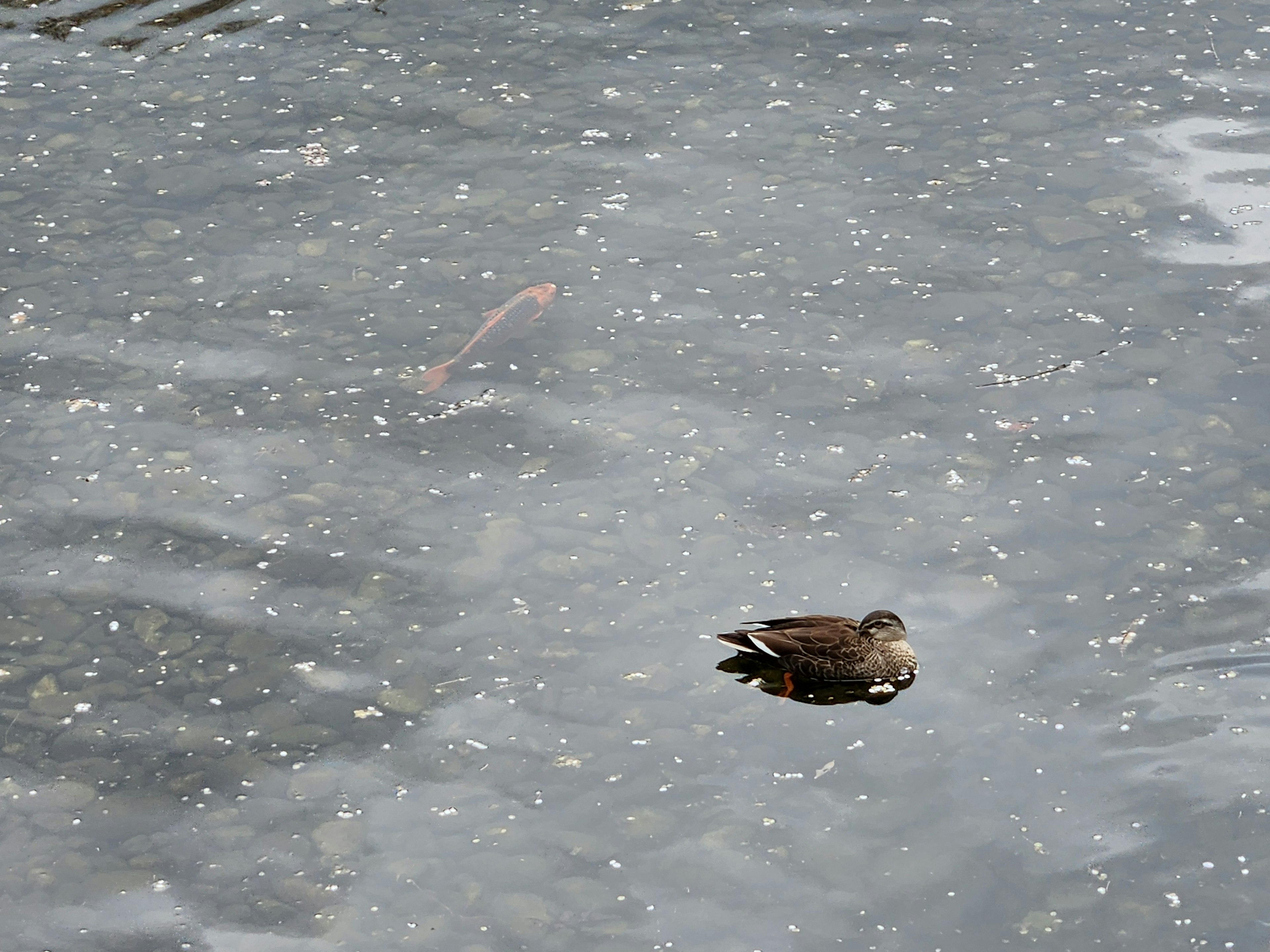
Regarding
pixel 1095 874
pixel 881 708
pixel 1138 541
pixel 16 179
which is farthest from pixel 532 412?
pixel 16 179

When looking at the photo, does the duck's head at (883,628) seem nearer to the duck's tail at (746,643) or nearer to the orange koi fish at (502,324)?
the duck's tail at (746,643)

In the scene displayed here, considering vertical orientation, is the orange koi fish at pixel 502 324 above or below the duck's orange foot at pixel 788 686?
above

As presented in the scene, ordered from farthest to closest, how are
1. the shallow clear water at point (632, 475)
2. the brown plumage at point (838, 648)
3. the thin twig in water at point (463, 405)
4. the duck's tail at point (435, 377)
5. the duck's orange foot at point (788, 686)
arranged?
the duck's tail at point (435, 377) < the thin twig in water at point (463, 405) < the duck's orange foot at point (788, 686) < the brown plumage at point (838, 648) < the shallow clear water at point (632, 475)

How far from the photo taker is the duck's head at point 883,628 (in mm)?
5645

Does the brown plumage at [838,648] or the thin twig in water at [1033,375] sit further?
the thin twig in water at [1033,375]

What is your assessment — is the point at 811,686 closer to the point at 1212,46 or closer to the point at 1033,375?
the point at 1033,375

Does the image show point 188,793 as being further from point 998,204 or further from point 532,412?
point 998,204

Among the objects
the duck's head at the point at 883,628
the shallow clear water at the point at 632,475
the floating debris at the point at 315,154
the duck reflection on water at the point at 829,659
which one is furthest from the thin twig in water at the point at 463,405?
the floating debris at the point at 315,154

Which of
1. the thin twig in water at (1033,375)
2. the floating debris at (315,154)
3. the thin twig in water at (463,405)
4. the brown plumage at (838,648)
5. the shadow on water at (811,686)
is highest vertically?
the floating debris at (315,154)

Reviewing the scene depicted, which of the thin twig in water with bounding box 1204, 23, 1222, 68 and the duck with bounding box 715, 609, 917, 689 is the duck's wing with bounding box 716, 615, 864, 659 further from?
the thin twig in water with bounding box 1204, 23, 1222, 68

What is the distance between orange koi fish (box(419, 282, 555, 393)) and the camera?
7.35 meters

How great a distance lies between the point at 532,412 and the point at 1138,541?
316cm

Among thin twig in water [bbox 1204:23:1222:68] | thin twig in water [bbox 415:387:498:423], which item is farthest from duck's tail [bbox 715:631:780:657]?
thin twig in water [bbox 1204:23:1222:68]

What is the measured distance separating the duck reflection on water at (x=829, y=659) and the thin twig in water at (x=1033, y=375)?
199cm
